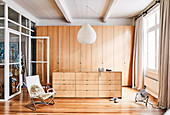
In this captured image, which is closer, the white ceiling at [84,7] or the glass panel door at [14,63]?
the glass panel door at [14,63]

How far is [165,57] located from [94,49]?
10.7ft

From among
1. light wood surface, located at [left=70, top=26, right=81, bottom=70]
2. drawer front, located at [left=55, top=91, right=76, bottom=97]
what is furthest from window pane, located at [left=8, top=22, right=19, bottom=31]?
drawer front, located at [left=55, top=91, right=76, bottom=97]

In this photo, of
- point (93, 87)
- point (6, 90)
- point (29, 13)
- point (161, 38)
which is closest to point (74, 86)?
point (93, 87)

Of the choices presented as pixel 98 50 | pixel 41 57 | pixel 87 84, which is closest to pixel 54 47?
pixel 41 57

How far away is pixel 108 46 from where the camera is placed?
6438 mm

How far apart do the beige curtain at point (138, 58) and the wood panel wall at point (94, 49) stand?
25 centimetres

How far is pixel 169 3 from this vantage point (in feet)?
11.3

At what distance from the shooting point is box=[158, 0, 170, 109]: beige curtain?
3.51m

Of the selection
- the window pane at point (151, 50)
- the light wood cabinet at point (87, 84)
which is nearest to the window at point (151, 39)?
the window pane at point (151, 50)

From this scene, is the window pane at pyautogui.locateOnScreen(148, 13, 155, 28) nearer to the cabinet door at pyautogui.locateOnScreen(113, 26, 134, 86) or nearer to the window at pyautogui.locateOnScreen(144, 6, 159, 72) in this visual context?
the window at pyautogui.locateOnScreen(144, 6, 159, 72)

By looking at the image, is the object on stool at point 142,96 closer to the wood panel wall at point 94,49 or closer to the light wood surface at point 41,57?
the wood panel wall at point 94,49

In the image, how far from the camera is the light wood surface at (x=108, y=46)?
6426 mm

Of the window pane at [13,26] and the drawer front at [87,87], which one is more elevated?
the window pane at [13,26]

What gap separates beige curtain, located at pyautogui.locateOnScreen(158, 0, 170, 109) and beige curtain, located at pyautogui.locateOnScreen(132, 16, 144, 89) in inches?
72.1
